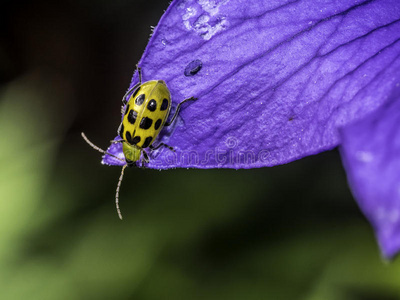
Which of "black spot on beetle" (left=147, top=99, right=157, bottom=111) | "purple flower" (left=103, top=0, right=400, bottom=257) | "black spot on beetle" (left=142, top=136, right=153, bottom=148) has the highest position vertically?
"purple flower" (left=103, top=0, right=400, bottom=257)

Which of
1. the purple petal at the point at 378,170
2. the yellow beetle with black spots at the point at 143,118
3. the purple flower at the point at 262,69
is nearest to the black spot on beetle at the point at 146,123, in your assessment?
the yellow beetle with black spots at the point at 143,118

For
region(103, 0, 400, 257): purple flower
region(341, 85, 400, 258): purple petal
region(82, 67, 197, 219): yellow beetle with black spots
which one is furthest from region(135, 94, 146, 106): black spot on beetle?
region(341, 85, 400, 258): purple petal

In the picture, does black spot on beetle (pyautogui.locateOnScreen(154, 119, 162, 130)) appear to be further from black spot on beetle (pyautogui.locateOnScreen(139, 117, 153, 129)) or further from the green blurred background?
the green blurred background

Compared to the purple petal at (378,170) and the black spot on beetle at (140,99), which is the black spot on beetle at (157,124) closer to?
the black spot on beetle at (140,99)

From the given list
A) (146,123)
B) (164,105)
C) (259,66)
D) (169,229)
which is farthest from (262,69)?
(169,229)

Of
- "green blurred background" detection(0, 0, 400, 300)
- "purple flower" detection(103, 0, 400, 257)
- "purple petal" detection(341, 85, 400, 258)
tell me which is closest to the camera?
"purple petal" detection(341, 85, 400, 258)

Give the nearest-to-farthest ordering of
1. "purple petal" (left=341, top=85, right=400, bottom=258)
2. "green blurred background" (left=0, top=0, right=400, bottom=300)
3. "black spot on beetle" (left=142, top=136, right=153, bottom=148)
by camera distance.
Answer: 1. "purple petal" (left=341, top=85, right=400, bottom=258)
2. "black spot on beetle" (left=142, top=136, right=153, bottom=148)
3. "green blurred background" (left=0, top=0, right=400, bottom=300)

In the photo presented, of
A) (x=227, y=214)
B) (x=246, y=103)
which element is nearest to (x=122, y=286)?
(x=227, y=214)

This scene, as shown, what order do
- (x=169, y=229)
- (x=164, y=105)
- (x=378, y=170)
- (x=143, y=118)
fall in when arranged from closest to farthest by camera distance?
(x=378, y=170)
(x=164, y=105)
(x=143, y=118)
(x=169, y=229)

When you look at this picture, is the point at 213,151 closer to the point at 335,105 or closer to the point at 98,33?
the point at 335,105

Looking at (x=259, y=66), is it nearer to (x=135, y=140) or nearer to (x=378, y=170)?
(x=378, y=170)
